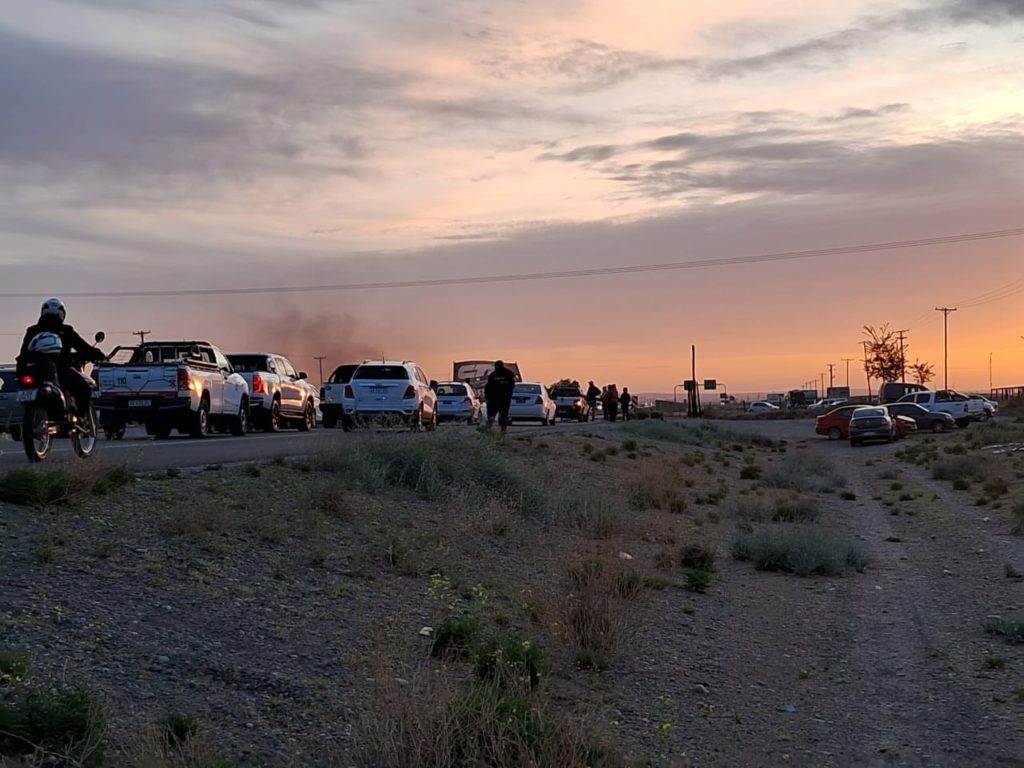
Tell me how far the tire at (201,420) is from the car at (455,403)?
15573mm

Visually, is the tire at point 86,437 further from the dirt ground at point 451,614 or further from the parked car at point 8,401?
the parked car at point 8,401

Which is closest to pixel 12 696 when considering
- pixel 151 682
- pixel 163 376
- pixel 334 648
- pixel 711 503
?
pixel 151 682

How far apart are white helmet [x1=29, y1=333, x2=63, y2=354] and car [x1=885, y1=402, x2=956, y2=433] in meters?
51.3

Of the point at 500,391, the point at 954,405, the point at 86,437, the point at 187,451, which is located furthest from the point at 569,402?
the point at 86,437

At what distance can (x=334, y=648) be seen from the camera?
8555mm

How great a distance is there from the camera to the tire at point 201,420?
76.0 ft

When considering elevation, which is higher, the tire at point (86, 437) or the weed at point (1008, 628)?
the tire at point (86, 437)

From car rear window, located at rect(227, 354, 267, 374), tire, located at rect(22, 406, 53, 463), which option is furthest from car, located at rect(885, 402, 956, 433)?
tire, located at rect(22, 406, 53, 463)

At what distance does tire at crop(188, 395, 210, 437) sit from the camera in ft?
76.0

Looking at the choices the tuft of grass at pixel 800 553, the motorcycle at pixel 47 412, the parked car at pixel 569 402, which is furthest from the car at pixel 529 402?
the motorcycle at pixel 47 412

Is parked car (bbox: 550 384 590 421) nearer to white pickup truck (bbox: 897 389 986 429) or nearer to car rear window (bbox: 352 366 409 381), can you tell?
white pickup truck (bbox: 897 389 986 429)

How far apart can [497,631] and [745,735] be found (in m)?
2.55

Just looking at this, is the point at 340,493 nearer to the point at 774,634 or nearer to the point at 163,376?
the point at 774,634

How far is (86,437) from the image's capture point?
14562 millimetres
